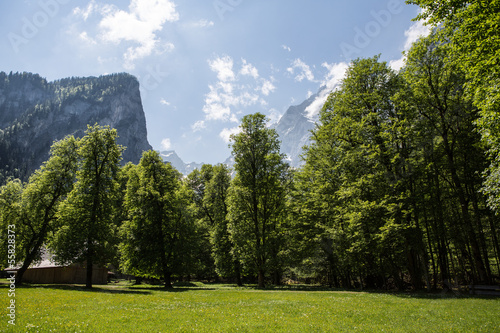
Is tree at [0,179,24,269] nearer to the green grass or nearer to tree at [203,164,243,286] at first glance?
the green grass

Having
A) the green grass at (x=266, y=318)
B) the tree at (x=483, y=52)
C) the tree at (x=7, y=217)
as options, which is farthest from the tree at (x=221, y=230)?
the tree at (x=483, y=52)

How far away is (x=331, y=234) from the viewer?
93.2ft

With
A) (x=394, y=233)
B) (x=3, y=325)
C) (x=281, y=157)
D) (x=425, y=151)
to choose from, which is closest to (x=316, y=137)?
(x=281, y=157)

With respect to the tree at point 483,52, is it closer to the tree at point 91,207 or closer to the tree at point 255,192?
the tree at point 255,192

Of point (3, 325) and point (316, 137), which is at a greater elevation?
point (316, 137)

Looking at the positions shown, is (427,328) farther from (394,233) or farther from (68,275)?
(68,275)

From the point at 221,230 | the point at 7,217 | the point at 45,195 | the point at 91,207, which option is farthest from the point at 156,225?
the point at 7,217

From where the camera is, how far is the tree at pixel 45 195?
3181cm

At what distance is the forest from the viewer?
73.9ft

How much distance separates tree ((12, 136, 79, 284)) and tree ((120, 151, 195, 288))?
7.66m

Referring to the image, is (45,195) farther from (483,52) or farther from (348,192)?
(483,52)

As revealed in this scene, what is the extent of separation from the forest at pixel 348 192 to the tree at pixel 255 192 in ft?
0.51

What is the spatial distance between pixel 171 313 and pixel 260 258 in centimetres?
2078

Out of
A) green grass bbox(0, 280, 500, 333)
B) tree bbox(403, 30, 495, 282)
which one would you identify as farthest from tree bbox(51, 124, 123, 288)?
tree bbox(403, 30, 495, 282)
